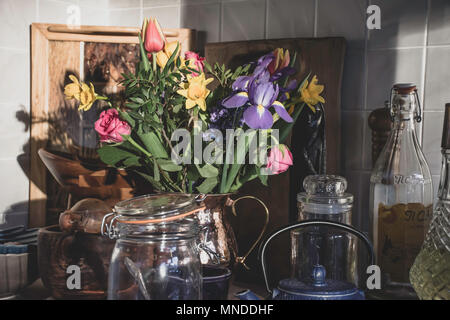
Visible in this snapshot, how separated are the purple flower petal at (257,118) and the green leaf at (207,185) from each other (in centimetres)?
13

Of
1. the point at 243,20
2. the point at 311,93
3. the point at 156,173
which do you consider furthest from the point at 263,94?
the point at 243,20

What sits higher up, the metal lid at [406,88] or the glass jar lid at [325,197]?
the metal lid at [406,88]

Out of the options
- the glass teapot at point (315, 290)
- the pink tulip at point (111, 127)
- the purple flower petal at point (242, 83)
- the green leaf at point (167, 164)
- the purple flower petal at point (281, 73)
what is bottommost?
the glass teapot at point (315, 290)

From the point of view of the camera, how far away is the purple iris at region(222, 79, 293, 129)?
737 mm

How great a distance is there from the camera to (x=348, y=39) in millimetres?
1017

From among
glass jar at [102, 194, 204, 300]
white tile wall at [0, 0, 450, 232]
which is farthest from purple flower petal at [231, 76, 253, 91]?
white tile wall at [0, 0, 450, 232]

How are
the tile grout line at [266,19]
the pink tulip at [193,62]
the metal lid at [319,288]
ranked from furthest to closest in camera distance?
the tile grout line at [266,19] → the pink tulip at [193,62] → the metal lid at [319,288]

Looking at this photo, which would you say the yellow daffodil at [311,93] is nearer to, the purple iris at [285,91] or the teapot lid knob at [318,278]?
the purple iris at [285,91]

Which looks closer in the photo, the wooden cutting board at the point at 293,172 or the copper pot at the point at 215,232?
the copper pot at the point at 215,232

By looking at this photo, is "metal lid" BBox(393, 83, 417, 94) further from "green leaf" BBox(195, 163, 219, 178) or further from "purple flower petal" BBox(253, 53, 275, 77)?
"green leaf" BBox(195, 163, 219, 178)

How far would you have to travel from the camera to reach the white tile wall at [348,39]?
96 cm

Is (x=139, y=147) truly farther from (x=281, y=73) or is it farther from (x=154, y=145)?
(x=281, y=73)

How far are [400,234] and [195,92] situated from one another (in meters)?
0.41

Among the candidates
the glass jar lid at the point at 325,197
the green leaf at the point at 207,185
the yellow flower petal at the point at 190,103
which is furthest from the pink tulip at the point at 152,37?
the glass jar lid at the point at 325,197
